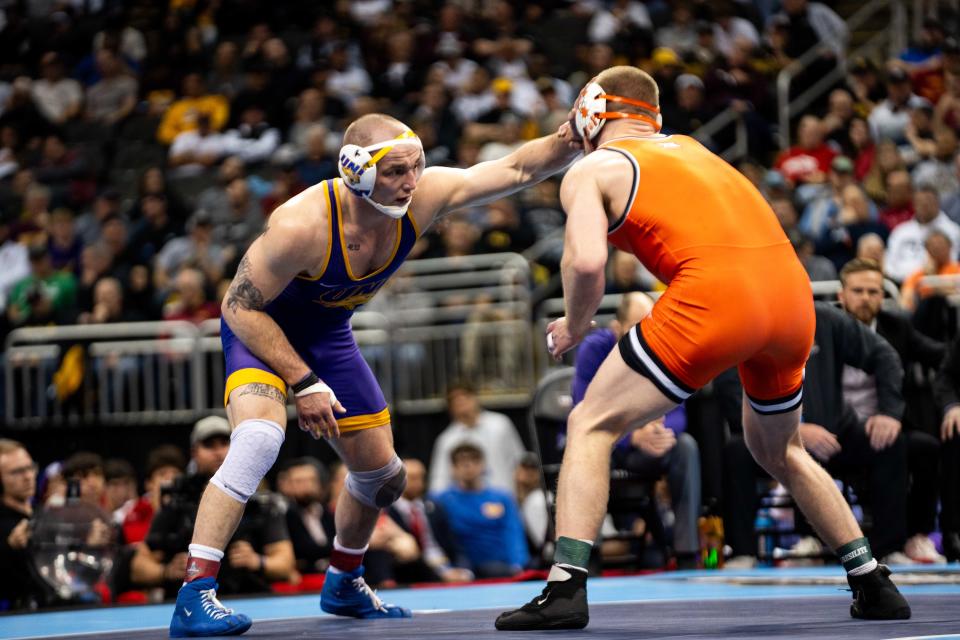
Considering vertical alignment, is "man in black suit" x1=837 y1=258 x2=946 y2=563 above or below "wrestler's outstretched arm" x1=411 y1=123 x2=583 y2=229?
below

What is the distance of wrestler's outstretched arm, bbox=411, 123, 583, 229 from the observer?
5250 millimetres

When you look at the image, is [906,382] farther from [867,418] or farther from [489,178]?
[489,178]

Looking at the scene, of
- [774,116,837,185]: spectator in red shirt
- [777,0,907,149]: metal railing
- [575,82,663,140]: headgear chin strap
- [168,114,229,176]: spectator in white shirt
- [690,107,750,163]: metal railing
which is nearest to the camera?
[575,82,663,140]: headgear chin strap

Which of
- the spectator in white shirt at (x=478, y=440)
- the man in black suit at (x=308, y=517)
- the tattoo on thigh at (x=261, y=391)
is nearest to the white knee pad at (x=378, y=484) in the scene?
the tattoo on thigh at (x=261, y=391)

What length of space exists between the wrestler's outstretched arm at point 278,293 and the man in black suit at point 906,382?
3537 millimetres

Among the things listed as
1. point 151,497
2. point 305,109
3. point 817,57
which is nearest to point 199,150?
point 305,109

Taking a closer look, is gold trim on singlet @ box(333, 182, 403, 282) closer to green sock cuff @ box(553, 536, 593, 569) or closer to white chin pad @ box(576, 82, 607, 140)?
white chin pad @ box(576, 82, 607, 140)

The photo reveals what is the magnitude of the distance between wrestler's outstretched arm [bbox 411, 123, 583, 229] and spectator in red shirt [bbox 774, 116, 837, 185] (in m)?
7.09

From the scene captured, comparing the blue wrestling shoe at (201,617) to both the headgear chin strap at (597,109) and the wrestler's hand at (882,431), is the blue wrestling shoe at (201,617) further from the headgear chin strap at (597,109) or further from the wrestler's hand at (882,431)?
the wrestler's hand at (882,431)

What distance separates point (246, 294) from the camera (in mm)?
5023

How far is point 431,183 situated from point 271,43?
10.7 m

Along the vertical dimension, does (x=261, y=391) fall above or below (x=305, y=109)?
below

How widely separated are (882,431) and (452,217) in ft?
18.1

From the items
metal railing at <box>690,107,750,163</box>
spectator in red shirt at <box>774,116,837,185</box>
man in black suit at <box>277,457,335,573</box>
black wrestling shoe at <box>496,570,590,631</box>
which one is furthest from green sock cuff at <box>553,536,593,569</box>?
metal railing at <box>690,107,750,163</box>
